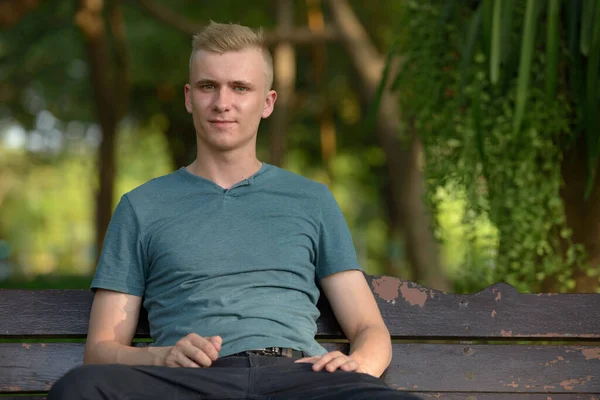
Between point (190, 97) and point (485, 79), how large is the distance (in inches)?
47.5

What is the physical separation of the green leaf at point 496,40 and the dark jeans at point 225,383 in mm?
1294

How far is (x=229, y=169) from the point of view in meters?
2.88

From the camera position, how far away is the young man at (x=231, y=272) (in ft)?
8.06

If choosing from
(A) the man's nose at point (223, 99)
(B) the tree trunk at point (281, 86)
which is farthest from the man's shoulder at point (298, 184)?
(B) the tree trunk at point (281, 86)

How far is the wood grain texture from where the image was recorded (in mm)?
2939

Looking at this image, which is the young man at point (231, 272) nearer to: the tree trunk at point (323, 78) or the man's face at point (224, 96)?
the man's face at point (224, 96)

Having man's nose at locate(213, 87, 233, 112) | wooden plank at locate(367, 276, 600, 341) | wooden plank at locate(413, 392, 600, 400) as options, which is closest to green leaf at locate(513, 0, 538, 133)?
wooden plank at locate(367, 276, 600, 341)

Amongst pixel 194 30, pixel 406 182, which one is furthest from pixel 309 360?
pixel 194 30

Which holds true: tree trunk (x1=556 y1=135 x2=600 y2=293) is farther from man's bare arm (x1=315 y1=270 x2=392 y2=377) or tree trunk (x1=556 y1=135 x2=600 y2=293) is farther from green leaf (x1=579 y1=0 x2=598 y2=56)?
man's bare arm (x1=315 y1=270 x2=392 y2=377)

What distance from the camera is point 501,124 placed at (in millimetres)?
→ 3535

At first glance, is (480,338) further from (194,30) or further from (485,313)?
(194,30)

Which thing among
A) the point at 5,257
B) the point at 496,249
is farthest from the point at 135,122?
the point at 5,257

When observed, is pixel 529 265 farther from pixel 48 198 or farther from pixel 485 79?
pixel 48 198

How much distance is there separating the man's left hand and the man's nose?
2.61 ft
